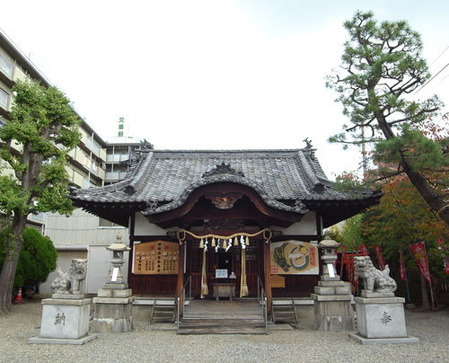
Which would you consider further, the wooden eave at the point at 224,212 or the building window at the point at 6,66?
the building window at the point at 6,66

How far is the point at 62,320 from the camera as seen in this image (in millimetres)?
8453

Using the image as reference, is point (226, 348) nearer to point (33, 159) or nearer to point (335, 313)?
point (335, 313)

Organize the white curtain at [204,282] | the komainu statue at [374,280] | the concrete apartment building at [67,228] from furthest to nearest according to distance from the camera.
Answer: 1. the concrete apartment building at [67,228]
2. the white curtain at [204,282]
3. the komainu statue at [374,280]

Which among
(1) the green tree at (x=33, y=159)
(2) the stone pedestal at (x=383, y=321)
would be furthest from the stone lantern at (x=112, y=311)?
(2) the stone pedestal at (x=383, y=321)

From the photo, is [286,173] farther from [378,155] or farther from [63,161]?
[63,161]

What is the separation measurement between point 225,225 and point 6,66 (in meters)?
26.3

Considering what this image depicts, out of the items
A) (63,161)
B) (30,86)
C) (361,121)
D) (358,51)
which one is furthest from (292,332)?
(30,86)

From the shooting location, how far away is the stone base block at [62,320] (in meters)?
8.38

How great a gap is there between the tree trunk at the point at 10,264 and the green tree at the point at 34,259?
12.4 feet

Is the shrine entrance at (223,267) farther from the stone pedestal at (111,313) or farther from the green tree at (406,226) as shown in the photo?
the green tree at (406,226)

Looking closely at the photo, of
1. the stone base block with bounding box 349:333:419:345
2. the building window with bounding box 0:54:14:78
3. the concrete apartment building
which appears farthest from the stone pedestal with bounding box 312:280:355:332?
the building window with bounding box 0:54:14:78

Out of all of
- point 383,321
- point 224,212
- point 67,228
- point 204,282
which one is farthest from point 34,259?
point 383,321

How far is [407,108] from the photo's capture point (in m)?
9.51

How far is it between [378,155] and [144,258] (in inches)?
326
